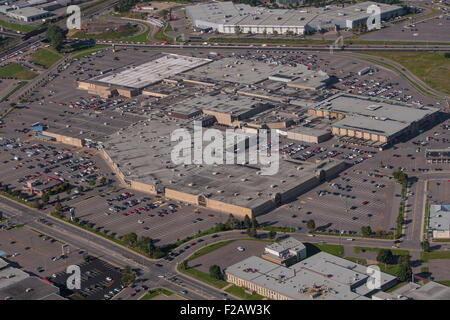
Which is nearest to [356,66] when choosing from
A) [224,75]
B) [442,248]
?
[224,75]

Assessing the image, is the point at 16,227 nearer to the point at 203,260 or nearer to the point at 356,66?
the point at 203,260

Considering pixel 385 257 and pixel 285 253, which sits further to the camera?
pixel 285 253

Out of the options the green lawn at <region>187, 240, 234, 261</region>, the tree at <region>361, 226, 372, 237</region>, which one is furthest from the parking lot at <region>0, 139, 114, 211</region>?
the tree at <region>361, 226, 372, 237</region>

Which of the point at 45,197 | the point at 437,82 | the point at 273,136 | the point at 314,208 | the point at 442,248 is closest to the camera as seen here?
the point at 442,248

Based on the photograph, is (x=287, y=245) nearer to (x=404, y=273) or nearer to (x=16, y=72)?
(x=404, y=273)

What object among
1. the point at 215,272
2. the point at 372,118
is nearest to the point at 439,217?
the point at 215,272

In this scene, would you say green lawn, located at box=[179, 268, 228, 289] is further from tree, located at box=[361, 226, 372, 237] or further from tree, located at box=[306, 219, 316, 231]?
tree, located at box=[361, 226, 372, 237]

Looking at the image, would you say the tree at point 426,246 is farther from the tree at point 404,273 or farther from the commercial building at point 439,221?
the tree at point 404,273

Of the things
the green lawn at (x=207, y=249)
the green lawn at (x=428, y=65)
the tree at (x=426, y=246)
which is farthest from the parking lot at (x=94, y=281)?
the green lawn at (x=428, y=65)
